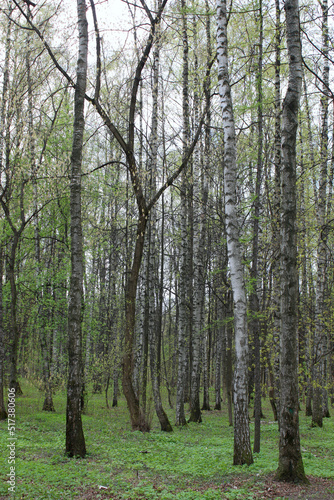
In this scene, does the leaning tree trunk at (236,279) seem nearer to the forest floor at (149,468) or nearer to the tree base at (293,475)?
the forest floor at (149,468)

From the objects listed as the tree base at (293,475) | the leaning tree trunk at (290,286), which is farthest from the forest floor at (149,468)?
the leaning tree trunk at (290,286)

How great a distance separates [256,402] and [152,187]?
5.99 m

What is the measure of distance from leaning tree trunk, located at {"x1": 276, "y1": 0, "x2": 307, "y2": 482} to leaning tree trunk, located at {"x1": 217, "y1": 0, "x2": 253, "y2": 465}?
1077mm

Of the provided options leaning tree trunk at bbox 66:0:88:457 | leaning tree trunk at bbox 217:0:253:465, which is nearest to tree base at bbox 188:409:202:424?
leaning tree trunk at bbox 217:0:253:465

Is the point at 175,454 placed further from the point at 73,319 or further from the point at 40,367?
the point at 40,367

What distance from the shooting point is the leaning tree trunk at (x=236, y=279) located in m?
5.81

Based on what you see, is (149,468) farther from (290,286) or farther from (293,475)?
(290,286)

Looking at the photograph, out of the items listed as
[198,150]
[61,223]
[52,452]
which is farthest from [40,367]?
[198,150]

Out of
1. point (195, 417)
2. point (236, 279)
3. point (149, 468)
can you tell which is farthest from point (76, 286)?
point (195, 417)

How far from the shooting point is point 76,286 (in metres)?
6.59

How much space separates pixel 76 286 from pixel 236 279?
2.89 m

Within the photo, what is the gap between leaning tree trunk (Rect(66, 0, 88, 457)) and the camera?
20.1 feet

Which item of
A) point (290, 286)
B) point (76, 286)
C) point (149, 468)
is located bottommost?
point (149, 468)

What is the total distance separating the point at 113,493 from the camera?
4559 mm
